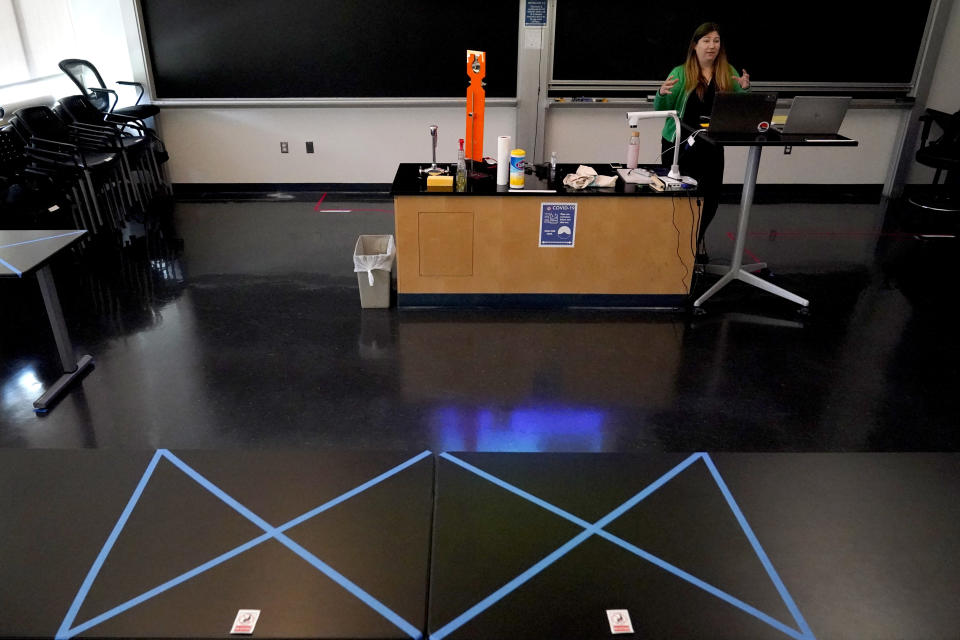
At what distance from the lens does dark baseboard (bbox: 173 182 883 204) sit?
260 inches

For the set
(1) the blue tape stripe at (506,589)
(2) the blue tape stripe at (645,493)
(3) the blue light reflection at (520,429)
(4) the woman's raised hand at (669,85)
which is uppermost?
(4) the woman's raised hand at (669,85)

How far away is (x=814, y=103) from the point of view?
3.86 meters

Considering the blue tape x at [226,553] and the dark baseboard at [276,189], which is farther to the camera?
the dark baseboard at [276,189]

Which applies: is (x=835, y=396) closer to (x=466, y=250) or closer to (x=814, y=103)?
(x=814, y=103)

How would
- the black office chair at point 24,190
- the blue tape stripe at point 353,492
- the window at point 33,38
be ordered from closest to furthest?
the blue tape stripe at point 353,492, the black office chair at point 24,190, the window at point 33,38

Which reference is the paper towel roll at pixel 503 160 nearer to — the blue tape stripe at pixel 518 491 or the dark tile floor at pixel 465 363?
the dark tile floor at pixel 465 363

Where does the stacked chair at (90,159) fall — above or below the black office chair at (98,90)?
below

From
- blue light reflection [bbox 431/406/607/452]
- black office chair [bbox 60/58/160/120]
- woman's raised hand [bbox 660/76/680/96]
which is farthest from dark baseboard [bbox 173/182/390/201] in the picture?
blue light reflection [bbox 431/406/607/452]

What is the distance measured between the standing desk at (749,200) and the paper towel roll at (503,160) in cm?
114

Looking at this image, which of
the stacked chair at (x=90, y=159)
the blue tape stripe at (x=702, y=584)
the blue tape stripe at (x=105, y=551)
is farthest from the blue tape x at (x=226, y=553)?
the stacked chair at (x=90, y=159)

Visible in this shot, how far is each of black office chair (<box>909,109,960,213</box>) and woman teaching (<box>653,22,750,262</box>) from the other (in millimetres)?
2626

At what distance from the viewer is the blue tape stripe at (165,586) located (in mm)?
1375

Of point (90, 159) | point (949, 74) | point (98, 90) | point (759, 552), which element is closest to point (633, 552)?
point (759, 552)

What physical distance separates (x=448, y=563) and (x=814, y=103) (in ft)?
11.7
